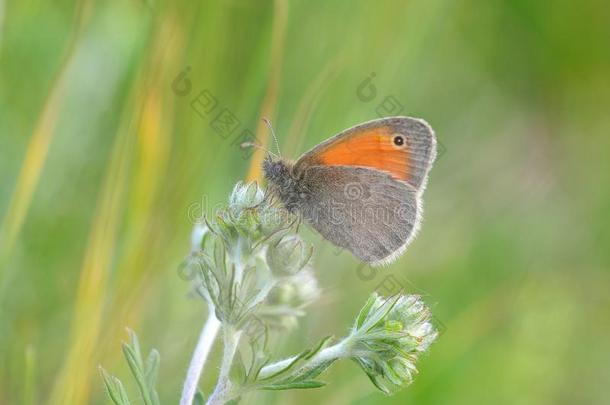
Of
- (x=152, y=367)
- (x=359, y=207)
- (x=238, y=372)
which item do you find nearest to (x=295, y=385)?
(x=238, y=372)

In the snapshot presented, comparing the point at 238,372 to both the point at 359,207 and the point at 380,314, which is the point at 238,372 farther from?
the point at 359,207

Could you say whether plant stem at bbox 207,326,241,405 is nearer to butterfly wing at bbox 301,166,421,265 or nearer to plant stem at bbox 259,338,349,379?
plant stem at bbox 259,338,349,379

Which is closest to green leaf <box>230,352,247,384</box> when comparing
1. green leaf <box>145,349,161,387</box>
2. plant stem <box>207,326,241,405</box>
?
plant stem <box>207,326,241,405</box>

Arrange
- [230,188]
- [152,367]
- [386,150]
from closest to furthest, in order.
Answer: [152,367]
[386,150]
[230,188]

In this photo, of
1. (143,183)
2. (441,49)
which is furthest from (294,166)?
(441,49)

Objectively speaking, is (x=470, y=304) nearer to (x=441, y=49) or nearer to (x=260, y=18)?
(x=260, y=18)

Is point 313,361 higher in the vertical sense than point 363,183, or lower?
lower

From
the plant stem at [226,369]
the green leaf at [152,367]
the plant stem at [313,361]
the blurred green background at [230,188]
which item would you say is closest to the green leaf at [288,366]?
the plant stem at [313,361]
